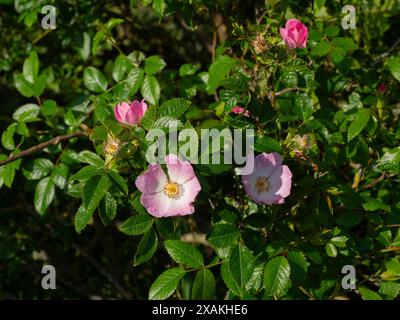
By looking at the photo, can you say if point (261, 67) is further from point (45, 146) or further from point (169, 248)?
point (45, 146)

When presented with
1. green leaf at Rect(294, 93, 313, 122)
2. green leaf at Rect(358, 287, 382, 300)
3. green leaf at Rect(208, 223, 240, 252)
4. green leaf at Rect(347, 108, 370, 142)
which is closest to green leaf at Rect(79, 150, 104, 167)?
green leaf at Rect(208, 223, 240, 252)

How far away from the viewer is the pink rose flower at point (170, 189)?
1211mm

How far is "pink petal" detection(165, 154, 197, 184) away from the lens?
1.19 metres

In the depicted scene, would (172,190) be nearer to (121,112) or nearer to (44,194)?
(121,112)

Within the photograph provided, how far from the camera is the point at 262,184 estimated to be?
1330mm

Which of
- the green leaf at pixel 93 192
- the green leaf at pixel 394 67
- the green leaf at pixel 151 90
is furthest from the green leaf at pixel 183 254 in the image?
the green leaf at pixel 394 67

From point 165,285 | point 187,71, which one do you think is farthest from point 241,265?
point 187,71

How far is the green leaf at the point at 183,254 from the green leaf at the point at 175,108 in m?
0.30

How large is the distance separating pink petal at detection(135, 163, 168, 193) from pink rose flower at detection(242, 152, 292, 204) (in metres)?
0.22

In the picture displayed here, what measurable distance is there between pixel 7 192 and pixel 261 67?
3.99 ft

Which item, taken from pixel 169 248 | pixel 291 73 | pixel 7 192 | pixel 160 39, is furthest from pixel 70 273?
pixel 291 73

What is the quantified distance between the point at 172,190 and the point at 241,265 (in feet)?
0.81

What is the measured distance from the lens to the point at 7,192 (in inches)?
86.7

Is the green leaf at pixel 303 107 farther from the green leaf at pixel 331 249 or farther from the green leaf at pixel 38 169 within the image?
the green leaf at pixel 38 169
